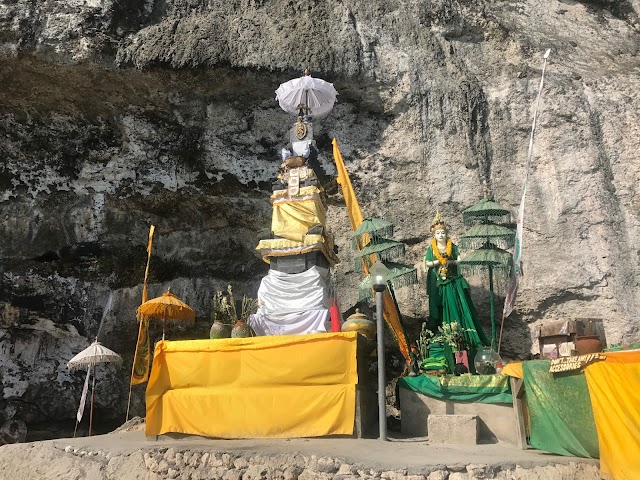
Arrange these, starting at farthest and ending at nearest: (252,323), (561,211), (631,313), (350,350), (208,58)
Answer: (208,58), (561,211), (631,313), (252,323), (350,350)

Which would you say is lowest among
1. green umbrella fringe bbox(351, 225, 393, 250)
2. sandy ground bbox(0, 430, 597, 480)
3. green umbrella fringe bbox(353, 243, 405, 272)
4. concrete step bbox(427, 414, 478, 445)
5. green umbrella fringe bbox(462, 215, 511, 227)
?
sandy ground bbox(0, 430, 597, 480)

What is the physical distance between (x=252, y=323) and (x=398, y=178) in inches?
180

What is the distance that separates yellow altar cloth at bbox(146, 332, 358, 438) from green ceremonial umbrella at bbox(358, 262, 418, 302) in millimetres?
1929

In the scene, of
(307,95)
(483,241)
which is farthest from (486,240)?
(307,95)

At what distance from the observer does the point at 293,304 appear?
7.65m

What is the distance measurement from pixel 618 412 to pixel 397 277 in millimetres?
4008

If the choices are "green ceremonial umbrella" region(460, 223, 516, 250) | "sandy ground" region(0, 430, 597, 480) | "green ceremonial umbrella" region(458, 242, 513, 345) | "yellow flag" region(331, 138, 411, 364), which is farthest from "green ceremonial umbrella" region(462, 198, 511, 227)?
"sandy ground" region(0, 430, 597, 480)

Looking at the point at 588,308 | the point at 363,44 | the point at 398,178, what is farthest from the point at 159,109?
the point at 588,308

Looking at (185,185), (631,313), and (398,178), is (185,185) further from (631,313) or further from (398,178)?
(631,313)

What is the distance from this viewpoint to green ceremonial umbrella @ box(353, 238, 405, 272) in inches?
306

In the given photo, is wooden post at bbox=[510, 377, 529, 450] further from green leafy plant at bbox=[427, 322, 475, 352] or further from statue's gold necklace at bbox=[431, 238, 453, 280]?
statue's gold necklace at bbox=[431, 238, 453, 280]

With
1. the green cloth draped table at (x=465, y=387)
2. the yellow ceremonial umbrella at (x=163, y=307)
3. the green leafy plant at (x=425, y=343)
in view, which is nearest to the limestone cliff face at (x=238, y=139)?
the green leafy plant at (x=425, y=343)

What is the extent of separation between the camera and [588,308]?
8922 millimetres

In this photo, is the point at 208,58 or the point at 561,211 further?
the point at 208,58
